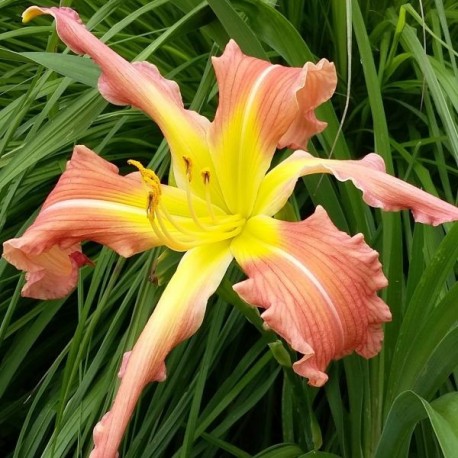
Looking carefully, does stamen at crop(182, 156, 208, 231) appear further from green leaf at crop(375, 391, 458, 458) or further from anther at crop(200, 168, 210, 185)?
green leaf at crop(375, 391, 458, 458)

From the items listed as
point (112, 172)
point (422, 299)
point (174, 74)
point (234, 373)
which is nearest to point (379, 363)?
point (422, 299)

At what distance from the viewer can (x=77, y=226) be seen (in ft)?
2.33

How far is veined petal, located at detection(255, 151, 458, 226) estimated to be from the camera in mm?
639

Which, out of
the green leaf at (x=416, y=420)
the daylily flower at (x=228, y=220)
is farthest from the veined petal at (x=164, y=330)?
the green leaf at (x=416, y=420)

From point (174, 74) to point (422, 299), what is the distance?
0.52m

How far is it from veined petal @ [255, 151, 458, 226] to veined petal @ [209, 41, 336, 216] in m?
0.02

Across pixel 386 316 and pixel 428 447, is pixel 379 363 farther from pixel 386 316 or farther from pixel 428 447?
pixel 386 316

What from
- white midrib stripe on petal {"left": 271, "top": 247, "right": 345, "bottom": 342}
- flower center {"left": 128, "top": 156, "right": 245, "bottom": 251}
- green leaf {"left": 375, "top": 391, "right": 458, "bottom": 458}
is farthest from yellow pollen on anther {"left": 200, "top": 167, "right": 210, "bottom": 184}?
green leaf {"left": 375, "top": 391, "right": 458, "bottom": 458}

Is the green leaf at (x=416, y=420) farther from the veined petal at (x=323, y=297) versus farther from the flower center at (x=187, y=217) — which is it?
the flower center at (x=187, y=217)

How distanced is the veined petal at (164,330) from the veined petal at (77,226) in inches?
2.0

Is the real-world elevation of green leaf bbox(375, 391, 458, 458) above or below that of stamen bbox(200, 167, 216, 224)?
below

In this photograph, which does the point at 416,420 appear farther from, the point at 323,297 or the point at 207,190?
the point at 207,190

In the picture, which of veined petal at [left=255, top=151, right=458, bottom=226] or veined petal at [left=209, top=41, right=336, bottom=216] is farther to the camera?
veined petal at [left=209, top=41, right=336, bottom=216]

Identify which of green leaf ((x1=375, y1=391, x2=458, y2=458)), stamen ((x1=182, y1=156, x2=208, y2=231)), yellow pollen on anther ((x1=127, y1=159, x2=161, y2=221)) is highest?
yellow pollen on anther ((x1=127, y1=159, x2=161, y2=221))
